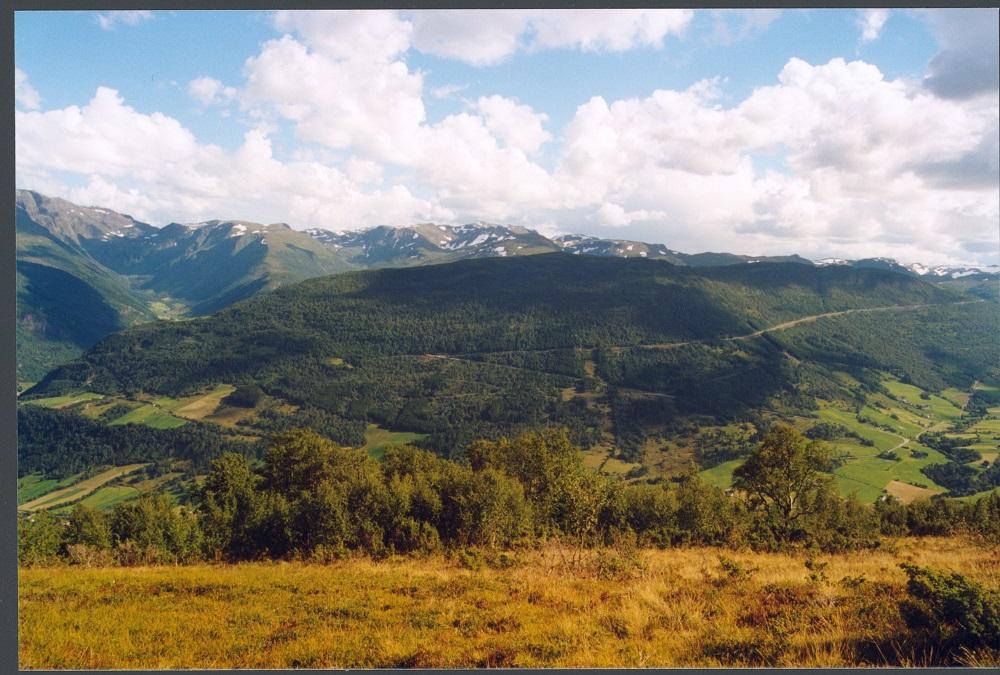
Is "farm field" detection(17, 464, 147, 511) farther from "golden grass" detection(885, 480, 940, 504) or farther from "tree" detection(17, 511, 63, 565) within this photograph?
"golden grass" detection(885, 480, 940, 504)

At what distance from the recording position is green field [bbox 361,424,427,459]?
127m

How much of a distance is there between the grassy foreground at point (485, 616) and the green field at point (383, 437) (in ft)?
390

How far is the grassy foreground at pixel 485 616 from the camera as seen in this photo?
20.1 feet

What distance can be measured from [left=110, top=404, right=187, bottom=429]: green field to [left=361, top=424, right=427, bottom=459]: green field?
5805 cm

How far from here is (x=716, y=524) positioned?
1764 centimetres

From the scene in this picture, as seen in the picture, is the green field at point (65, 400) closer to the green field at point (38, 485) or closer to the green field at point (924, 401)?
the green field at point (38, 485)

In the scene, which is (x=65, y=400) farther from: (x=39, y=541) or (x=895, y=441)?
(x=895, y=441)

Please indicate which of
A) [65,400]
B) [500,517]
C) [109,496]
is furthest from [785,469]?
[65,400]

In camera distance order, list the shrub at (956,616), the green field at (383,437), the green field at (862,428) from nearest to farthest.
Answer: the shrub at (956,616) → the green field at (862,428) → the green field at (383,437)

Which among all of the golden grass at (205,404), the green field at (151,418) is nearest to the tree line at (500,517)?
the green field at (151,418)

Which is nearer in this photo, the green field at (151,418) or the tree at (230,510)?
the tree at (230,510)

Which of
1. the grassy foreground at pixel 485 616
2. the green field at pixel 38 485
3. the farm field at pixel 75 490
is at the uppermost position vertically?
the grassy foreground at pixel 485 616

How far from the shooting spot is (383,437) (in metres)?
136

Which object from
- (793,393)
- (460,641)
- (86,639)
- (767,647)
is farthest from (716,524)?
(793,393)
